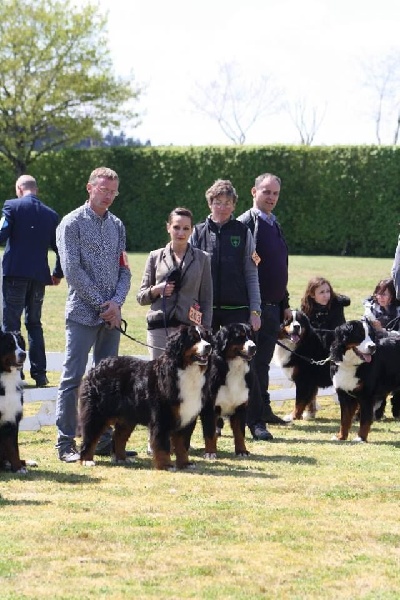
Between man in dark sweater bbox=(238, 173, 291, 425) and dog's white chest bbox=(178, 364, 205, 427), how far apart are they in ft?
6.18

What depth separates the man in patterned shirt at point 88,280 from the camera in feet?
25.2

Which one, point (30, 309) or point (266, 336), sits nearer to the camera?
point (266, 336)

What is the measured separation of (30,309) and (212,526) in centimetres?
621

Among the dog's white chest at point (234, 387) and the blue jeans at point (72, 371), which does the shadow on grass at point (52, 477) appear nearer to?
the blue jeans at point (72, 371)

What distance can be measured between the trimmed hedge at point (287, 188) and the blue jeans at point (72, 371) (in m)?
26.4

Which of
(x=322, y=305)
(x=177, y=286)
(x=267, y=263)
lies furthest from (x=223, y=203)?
(x=322, y=305)

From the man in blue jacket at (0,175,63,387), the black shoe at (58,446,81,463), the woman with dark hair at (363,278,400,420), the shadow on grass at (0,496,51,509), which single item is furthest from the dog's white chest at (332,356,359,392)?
the man in blue jacket at (0,175,63,387)

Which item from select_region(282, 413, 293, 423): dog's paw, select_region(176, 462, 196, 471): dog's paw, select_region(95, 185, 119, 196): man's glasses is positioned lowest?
select_region(282, 413, 293, 423): dog's paw

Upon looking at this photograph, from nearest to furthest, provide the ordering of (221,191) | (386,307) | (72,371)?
(72,371)
(221,191)
(386,307)

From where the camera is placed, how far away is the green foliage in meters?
41.3

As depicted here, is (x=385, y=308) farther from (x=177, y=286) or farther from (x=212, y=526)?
(x=212, y=526)

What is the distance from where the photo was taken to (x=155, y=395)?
295 inches

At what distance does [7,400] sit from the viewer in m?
7.36

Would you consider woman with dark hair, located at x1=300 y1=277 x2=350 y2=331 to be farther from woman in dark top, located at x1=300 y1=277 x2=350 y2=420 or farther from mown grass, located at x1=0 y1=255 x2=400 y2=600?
mown grass, located at x1=0 y1=255 x2=400 y2=600
